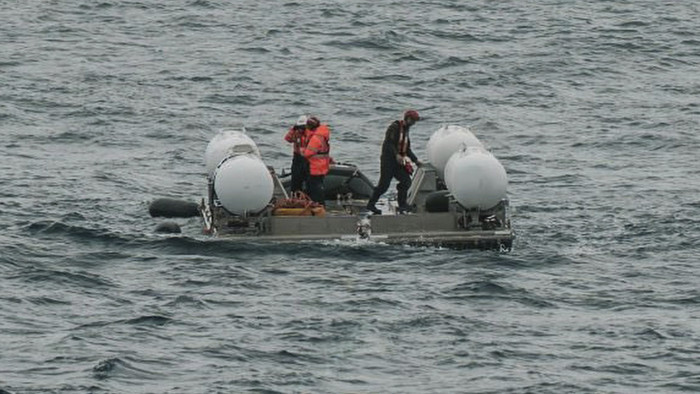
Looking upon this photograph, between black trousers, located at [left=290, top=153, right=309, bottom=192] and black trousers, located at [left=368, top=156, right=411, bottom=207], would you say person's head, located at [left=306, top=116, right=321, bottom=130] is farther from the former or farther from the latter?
black trousers, located at [left=368, top=156, right=411, bottom=207]

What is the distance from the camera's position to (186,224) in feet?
113

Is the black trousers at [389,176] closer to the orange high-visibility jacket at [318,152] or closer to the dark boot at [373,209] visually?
the dark boot at [373,209]

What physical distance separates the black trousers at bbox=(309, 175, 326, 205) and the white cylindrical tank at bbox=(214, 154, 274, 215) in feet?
5.91

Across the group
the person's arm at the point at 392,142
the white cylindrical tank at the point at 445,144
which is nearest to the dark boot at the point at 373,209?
the person's arm at the point at 392,142

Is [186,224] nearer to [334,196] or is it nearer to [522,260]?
[334,196]

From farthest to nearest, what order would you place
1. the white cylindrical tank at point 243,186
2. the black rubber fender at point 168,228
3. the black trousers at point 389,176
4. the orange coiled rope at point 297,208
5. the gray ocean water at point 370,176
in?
the black trousers at point 389,176 < the black rubber fender at point 168,228 < the orange coiled rope at point 297,208 < the white cylindrical tank at point 243,186 < the gray ocean water at point 370,176

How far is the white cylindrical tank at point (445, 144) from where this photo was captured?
113ft

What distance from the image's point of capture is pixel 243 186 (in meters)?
31.5

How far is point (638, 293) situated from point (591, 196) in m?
9.06

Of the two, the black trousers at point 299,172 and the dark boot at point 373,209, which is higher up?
the black trousers at point 299,172

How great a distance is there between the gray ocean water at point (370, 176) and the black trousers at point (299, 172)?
73.7 inches

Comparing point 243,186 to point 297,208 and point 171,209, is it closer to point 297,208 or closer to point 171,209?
point 297,208

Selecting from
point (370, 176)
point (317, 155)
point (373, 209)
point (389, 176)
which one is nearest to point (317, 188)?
point (317, 155)

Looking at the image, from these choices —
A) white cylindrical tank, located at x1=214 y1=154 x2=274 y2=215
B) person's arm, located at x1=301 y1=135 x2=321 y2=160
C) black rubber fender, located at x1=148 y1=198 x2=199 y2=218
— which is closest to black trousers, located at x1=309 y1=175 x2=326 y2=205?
person's arm, located at x1=301 y1=135 x2=321 y2=160
